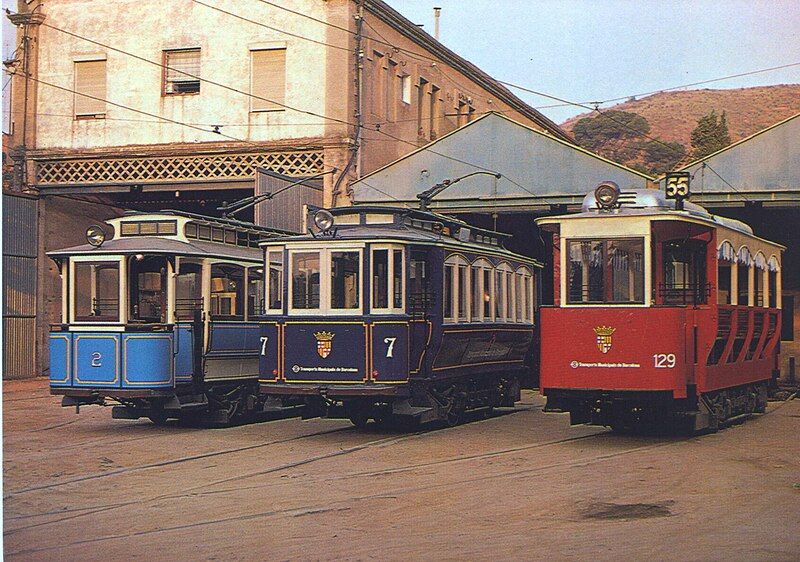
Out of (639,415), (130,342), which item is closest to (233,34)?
(130,342)

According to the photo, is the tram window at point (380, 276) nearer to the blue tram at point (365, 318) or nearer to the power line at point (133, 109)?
the blue tram at point (365, 318)

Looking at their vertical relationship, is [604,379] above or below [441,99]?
below

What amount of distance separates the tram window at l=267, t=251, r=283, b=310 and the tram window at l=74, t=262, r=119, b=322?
2.39 metres

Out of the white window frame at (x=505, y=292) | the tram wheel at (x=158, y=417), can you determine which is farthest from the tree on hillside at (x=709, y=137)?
the tram wheel at (x=158, y=417)

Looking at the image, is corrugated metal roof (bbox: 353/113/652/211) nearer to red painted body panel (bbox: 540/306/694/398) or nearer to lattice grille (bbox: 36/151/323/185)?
lattice grille (bbox: 36/151/323/185)

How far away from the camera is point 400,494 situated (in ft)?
37.7

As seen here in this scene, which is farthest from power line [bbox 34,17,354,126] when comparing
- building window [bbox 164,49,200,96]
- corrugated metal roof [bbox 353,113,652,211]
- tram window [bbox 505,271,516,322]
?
tram window [bbox 505,271,516,322]

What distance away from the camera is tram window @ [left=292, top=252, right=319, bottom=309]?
1661cm

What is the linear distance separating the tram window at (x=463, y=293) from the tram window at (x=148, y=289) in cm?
447

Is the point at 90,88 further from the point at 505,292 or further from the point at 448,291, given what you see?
the point at 448,291

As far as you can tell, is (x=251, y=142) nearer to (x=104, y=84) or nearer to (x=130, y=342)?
(x=104, y=84)

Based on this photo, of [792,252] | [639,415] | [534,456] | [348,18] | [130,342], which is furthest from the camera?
[792,252]

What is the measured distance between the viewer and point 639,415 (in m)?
16.1

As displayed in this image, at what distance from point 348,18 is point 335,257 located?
48.1 feet
